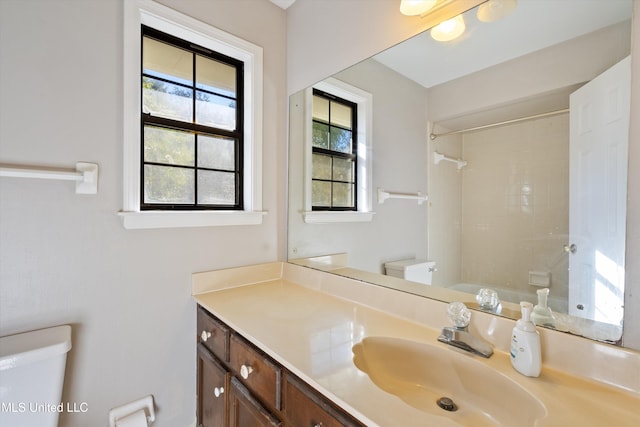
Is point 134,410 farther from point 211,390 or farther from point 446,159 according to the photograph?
point 446,159

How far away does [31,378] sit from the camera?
975mm

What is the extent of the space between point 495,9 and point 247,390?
5.45ft

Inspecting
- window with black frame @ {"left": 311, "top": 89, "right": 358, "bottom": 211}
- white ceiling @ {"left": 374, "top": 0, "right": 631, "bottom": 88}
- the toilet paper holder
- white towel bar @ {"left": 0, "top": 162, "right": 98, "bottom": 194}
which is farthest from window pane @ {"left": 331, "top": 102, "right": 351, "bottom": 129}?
the toilet paper holder

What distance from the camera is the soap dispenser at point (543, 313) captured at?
34.0 inches

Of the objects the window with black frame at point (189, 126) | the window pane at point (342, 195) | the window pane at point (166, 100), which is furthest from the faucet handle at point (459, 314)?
the window pane at point (166, 100)

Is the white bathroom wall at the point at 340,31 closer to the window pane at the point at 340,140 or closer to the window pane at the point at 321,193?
the window pane at the point at 340,140

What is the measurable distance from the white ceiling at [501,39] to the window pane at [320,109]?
424 millimetres

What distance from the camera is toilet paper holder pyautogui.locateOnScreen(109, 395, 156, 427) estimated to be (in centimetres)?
126

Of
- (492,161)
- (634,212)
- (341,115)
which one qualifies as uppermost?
(341,115)

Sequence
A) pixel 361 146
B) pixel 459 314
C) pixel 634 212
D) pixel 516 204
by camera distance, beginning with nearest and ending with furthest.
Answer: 1. pixel 634 212
2. pixel 459 314
3. pixel 516 204
4. pixel 361 146

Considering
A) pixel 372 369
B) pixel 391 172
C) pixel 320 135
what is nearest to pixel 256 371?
pixel 372 369

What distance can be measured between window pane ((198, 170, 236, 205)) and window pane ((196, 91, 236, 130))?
0.29m

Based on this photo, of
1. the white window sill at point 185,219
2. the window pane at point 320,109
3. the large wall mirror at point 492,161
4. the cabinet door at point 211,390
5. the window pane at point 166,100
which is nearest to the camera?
the large wall mirror at point 492,161

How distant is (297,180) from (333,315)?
2.99 feet
